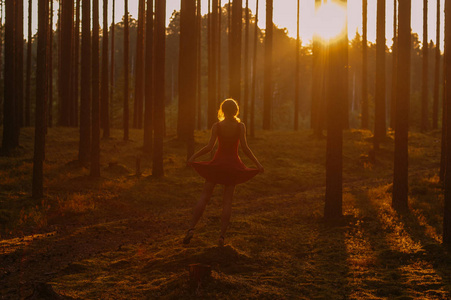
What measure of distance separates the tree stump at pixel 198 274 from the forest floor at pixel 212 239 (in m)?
0.08

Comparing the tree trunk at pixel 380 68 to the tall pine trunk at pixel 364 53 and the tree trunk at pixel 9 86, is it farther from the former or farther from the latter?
the tree trunk at pixel 9 86

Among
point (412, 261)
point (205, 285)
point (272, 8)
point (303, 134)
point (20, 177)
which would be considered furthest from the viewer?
point (272, 8)

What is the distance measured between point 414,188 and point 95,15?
13364 mm

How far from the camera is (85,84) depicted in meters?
16.9

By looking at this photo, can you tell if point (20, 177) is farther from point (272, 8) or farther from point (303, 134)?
point (272, 8)

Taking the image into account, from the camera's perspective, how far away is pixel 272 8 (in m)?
34.5

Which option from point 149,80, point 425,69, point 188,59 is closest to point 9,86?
point 149,80

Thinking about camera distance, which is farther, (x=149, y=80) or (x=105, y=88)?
(x=105, y=88)

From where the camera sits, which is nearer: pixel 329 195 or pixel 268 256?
pixel 268 256

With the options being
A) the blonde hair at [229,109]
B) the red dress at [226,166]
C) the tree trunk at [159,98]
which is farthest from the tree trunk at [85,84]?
the red dress at [226,166]

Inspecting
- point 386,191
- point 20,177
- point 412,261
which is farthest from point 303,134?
point 412,261

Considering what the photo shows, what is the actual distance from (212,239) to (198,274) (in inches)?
114

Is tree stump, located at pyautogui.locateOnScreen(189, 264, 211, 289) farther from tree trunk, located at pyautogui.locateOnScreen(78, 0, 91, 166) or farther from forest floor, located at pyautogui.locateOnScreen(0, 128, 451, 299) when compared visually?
tree trunk, located at pyautogui.locateOnScreen(78, 0, 91, 166)

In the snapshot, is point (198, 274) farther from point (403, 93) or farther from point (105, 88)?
point (105, 88)
